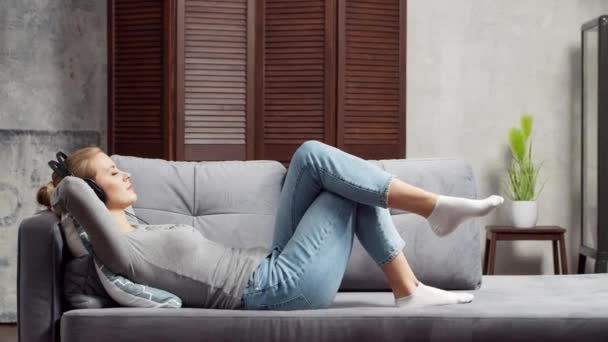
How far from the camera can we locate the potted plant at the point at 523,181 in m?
4.85

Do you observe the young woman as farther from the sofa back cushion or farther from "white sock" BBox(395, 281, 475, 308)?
the sofa back cushion

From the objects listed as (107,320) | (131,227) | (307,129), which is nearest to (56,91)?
(307,129)

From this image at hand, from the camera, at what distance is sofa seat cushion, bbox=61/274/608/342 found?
228 cm

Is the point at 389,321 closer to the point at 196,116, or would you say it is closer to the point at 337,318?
the point at 337,318

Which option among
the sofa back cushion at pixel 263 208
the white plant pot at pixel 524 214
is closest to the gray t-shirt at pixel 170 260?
the sofa back cushion at pixel 263 208

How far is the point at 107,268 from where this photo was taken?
2.38m

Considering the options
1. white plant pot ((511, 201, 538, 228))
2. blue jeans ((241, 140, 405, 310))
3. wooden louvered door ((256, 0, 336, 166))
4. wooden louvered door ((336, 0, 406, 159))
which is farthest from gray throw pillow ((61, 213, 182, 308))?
white plant pot ((511, 201, 538, 228))

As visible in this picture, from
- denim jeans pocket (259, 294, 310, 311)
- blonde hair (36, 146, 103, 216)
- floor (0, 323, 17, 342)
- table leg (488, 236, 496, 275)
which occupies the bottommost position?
floor (0, 323, 17, 342)

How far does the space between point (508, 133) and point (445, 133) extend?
0.39m

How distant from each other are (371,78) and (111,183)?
2.34 m

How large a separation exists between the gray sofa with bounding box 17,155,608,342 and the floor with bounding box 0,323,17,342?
70.5 inches

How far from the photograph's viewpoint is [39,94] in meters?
4.83

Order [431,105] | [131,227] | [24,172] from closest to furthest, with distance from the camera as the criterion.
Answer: [131,227]
[24,172]
[431,105]

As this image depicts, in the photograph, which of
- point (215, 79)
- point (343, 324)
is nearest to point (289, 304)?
point (343, 324)
